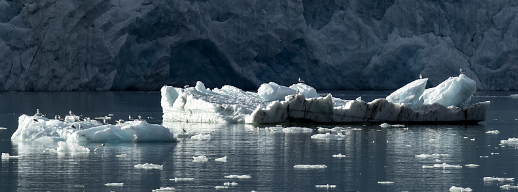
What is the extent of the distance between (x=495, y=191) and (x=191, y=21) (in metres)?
35.1

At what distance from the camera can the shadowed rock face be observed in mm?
39250

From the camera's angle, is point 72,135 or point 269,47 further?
point 269,47

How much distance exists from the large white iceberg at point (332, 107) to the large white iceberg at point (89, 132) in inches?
214

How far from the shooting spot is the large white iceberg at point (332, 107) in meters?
19.5

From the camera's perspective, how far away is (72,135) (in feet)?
45.6

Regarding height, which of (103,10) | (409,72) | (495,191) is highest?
(103,10)

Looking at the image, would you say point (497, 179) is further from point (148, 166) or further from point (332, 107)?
point (332, 107)

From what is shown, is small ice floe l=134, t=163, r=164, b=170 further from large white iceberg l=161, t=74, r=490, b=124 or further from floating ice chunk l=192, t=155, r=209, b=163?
large white iceberg l=161, t=74, r=490, b=124

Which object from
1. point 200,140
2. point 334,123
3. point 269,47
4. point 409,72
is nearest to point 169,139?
point 200,140

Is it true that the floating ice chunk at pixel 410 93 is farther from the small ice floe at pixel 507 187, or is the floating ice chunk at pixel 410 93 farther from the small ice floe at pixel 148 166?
the small ice floe at pixel 507 187

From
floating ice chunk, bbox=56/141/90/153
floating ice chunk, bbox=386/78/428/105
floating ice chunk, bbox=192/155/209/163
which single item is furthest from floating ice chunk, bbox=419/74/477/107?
floating ice chunk, bbox=56/141/90/153

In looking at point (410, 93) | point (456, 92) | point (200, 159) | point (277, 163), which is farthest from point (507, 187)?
point (410, 93)

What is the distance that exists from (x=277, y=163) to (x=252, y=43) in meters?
34.1

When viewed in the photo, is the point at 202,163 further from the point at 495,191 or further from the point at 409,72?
the point at 409,72
